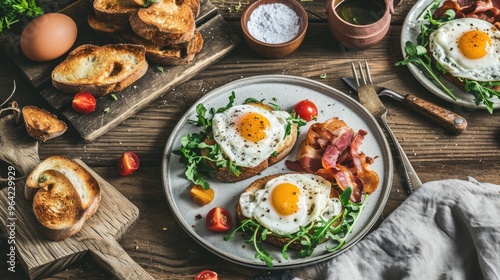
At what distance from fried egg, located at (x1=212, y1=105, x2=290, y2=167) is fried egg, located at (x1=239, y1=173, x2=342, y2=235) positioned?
225 mm

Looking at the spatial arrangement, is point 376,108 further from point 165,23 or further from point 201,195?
point 165,23

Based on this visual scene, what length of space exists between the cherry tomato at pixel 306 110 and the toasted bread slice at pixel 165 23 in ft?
3.10

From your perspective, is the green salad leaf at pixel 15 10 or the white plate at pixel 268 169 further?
the green salad leaf at pixel 15 10

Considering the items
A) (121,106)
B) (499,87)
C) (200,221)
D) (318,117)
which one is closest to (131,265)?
(200,221)

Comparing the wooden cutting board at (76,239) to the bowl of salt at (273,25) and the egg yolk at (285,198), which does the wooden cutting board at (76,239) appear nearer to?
the egg yolk at (285,198)

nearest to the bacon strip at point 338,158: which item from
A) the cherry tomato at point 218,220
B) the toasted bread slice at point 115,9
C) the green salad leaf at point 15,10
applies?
the cherry tomato at point 218,220

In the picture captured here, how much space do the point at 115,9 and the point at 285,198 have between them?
6.33 feet

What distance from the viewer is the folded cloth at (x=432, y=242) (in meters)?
4.52

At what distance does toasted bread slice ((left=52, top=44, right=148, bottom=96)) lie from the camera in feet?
16.3

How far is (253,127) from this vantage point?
4.73 m

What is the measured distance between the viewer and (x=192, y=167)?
4.71 meters

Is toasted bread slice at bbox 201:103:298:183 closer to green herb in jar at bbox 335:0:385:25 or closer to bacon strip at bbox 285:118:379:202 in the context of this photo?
bacon strip at bbox 285:118:379:202

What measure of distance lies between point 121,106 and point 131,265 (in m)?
1.21

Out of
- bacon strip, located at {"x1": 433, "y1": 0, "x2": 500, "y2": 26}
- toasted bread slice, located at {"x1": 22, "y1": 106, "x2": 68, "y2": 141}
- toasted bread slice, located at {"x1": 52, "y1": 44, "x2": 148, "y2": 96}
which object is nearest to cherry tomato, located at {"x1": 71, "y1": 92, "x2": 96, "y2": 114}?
toasted bread slice, located at {"x1": 52, "y1": 44, "x2": 148, "y2": 96}
